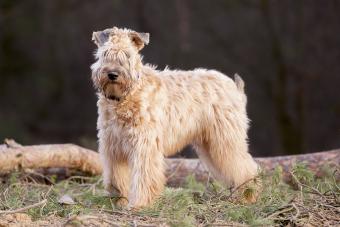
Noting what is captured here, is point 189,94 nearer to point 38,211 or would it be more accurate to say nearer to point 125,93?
point 125,93

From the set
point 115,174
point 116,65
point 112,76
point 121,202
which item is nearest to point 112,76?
point 112,76

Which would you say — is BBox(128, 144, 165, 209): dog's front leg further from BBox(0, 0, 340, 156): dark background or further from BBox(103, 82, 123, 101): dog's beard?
BBox(0, 0, 340, 156): dark background

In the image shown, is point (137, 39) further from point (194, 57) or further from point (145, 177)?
point (194, 57)

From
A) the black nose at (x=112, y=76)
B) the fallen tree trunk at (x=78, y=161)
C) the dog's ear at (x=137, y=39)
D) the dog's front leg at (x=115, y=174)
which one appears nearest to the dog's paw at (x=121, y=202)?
the dog's front leg at (x=115, y=174)

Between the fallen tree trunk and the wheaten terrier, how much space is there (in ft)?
3.77

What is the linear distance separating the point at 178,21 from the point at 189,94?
363 inches

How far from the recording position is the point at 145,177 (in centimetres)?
796

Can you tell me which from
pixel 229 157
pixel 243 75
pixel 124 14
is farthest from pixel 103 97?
pixel 124 14

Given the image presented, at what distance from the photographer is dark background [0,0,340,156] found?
53.7 ft

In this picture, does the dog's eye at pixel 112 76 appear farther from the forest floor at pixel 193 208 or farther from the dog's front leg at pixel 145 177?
the forest floor at pixel 193 208

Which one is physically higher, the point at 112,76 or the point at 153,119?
the point at 112,76

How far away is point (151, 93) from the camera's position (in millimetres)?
8172

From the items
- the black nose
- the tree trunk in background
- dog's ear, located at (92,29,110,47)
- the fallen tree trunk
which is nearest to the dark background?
the tree trunk in background

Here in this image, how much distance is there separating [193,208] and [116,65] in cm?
153
